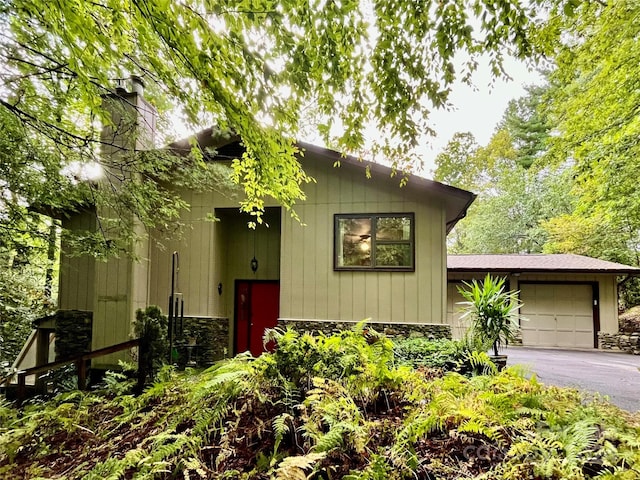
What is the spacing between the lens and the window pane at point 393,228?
6.78m

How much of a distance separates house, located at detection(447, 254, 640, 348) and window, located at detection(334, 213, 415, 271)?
5.17 meters

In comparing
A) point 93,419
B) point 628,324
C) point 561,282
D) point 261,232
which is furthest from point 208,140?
point 628,324

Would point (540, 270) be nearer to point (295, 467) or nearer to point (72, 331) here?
point (295, 467)

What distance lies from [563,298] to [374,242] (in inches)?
317

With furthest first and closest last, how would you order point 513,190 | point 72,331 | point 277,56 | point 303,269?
point 513,190 → point 72,331 → point 303,269 → point 277,56

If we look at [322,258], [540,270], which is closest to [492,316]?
[322,258]

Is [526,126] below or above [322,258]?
above

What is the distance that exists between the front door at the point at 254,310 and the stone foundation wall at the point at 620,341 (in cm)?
998

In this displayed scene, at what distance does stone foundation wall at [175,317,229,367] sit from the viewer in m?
7.23

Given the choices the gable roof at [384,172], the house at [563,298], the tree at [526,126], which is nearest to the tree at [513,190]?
the tree at [526,126]

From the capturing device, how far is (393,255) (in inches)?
266

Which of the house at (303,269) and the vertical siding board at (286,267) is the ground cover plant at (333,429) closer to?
the house at (303,269)

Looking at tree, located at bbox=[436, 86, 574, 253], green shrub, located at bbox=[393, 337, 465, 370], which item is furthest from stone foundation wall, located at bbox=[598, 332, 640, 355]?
green shrub, located at bbox=[393, 337, 465, 370]

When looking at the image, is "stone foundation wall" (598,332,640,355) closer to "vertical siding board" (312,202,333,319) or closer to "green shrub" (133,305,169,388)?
"vertical siding board" (312,202,333,319)
